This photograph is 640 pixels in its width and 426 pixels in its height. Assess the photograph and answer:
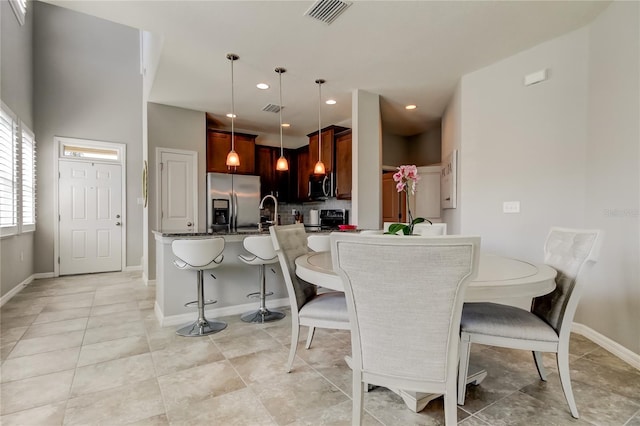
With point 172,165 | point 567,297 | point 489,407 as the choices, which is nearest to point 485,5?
point 567,297

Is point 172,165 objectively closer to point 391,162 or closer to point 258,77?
point 258,77

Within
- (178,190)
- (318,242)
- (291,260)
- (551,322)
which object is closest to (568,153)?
(551,322)

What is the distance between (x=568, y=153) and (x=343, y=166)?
2903 mm

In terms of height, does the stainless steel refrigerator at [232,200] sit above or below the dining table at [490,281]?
above

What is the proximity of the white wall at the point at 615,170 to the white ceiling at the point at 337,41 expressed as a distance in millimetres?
283

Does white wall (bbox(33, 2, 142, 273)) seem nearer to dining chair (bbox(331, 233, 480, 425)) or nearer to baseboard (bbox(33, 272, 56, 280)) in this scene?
baseboard (bbox(33, 272, 56, 280))

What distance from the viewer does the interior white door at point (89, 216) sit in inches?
208

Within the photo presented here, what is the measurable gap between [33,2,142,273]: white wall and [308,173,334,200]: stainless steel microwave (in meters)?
3.30

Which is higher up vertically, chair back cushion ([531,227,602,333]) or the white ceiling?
the white ceiling

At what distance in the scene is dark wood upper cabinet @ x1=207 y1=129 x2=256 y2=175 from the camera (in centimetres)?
524

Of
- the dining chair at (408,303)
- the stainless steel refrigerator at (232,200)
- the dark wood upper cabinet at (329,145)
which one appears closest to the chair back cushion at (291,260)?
the dining chair at (408,303)

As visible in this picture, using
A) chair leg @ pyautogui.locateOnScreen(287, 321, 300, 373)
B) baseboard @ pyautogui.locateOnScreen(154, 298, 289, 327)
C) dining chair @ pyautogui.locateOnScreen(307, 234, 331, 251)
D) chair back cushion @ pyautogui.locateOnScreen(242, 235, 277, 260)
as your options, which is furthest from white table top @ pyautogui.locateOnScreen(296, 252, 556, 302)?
baseboard @ pyautogui.locateOnScreen(154, 298, 289, 327)

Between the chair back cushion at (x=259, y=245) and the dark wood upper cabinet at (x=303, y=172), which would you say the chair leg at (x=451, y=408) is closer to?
the chair back cushion at (x=259, y=245)

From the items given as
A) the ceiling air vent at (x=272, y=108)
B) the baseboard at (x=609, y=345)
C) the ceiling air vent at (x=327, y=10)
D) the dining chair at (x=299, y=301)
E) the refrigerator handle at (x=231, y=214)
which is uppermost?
the ceiling air vent at (x=327, y=10)
